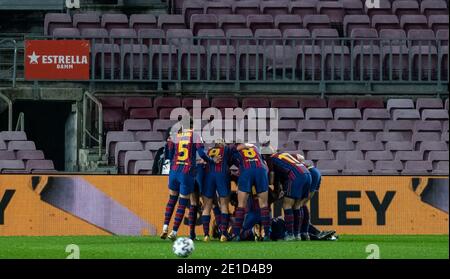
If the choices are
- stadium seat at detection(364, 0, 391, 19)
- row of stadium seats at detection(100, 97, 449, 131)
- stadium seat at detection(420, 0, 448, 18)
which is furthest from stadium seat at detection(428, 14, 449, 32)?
row of stadium seats at detection(100, 97, 449, 131)

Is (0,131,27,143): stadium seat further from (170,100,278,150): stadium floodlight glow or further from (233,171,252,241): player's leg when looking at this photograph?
(233,171,252,241): player's leg

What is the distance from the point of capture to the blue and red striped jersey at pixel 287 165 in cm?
2088

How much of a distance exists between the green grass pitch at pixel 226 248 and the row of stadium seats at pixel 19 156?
2.98 meters

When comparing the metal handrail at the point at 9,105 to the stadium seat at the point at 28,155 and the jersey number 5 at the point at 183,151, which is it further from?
the jersey number 5 at the point at 183,151

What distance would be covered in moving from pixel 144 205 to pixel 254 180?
291 cm

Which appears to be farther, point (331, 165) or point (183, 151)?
point (331, 165)

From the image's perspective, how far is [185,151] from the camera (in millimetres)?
20281

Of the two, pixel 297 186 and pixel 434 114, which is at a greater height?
pixel 434 114

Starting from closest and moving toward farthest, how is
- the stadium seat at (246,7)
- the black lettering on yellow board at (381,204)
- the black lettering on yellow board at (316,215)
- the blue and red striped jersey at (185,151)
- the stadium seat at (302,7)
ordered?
the blue and red striped jersey at (185,151) → the black lettering on yellow board at (316,215) → the black lettering on yellow board at (381,204) → the stadium seat at (246,7) → the stadium seat at (302,7)

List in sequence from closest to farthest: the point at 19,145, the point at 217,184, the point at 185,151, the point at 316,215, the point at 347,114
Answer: the point at 185,151 < the point at 217,184 < the point at 316,215 < the point at 19,145 < the point at 347,114

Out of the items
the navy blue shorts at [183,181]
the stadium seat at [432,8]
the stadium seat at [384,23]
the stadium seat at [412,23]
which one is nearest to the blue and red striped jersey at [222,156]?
the navy blue shorts at [183,181]

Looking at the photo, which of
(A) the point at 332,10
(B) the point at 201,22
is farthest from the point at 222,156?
(A) the point at 332,10

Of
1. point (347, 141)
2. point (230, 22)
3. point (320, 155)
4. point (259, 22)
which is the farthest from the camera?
point (259, 22)

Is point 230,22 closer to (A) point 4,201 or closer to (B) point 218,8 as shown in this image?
(B) point 218,8
